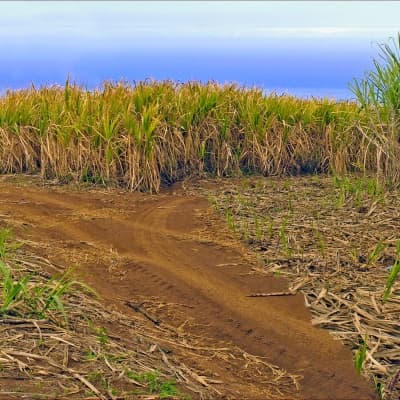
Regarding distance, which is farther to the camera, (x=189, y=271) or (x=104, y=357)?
(x=189, y=271)

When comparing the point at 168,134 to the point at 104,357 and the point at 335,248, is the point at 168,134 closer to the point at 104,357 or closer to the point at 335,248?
the point at 335,248

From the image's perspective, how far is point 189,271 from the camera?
16.0 feet

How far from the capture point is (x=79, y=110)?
8359mm

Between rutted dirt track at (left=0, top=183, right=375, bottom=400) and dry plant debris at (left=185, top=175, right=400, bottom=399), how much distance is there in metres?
0.14

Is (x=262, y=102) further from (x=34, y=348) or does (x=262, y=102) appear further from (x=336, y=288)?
(x=34, y=348)

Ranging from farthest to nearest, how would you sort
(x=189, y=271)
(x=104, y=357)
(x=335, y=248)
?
1. (x=335, y=248)
2. (x=189, y=271)
3. (x=104, y=357)

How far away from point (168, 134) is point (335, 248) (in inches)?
140

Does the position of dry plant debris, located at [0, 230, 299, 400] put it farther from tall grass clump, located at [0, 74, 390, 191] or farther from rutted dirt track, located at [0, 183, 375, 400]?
tall grass clump, located at [0, 74, 390, 191]

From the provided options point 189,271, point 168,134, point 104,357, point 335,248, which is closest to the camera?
point 104,357

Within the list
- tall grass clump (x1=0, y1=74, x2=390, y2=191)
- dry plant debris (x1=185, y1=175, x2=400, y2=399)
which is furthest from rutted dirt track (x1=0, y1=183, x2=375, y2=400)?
tall grass clump (x1=0, y1=74, x2=390, y2=191)

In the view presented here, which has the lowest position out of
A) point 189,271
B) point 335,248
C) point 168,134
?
point 189,271

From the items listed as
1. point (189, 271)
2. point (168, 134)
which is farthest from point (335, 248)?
point (168, 134)

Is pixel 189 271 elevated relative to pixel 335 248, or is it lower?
lower

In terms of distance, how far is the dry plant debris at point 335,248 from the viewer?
388cm
